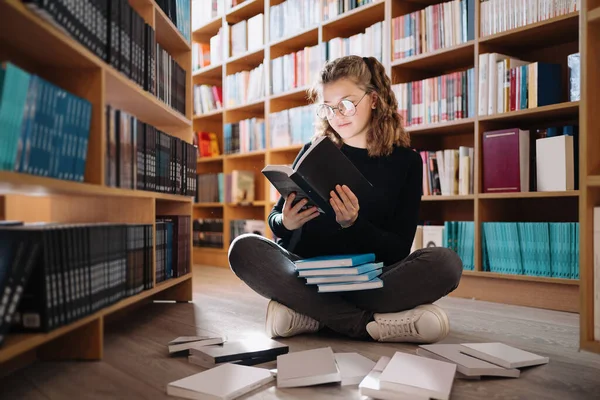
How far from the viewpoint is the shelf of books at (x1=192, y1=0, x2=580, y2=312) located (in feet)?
8.09

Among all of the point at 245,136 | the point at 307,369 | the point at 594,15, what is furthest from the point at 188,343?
the point at 245,136

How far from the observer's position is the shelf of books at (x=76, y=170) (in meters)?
1.11

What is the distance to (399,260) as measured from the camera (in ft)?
6.11

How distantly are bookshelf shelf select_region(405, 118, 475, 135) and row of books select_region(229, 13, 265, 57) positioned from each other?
1596mm

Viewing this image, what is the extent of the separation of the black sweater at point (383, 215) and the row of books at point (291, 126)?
1729 mm

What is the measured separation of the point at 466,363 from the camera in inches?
53.6

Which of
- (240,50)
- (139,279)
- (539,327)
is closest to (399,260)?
(539,327)

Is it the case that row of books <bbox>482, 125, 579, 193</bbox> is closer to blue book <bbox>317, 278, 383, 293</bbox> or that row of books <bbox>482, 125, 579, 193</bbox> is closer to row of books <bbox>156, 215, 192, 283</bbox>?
blue book <bbox>317, 278, 383, 293</bbox>

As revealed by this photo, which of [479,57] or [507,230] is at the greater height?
[479,57]

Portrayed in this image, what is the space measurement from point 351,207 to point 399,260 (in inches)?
15.5

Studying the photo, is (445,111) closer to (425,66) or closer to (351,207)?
(425,66)

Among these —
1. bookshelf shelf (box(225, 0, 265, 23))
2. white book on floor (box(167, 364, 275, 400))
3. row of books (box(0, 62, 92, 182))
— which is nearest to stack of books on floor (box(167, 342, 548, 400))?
white book on floor (box(167, 364, 275, 400))

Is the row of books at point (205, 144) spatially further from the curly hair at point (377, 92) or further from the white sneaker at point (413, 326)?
the white sneaker at point (413, 326)

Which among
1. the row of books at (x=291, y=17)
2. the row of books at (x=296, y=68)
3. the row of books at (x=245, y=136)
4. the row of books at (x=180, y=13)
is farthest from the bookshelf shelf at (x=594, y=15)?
the row of books at (x=245, y=136)
